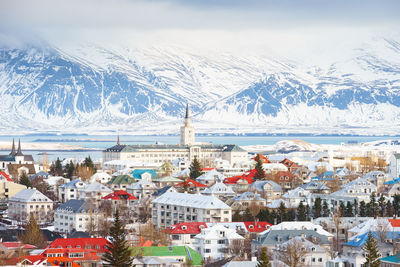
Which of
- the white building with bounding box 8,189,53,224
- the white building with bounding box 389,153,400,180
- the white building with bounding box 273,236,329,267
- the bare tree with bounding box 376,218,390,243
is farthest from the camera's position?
the white building with bounding box 389,153,400,180

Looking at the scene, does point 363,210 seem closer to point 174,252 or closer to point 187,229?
point 187,229

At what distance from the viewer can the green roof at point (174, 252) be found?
58.0 metres

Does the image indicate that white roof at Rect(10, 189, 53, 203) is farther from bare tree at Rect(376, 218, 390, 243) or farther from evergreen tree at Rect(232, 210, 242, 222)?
bare tree at Rect(376, 218, 390, 243)

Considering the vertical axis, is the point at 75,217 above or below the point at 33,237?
above

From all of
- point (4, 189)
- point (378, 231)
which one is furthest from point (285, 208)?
point (4, 189)

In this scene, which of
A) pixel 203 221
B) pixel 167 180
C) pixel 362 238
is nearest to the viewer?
pixel 362 238

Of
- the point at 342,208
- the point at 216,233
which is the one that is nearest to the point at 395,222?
the point at 216,233

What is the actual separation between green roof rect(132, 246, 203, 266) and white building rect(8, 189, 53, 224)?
1265 inches

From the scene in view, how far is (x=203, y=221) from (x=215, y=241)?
50.1 ft

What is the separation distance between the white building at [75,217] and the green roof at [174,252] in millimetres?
17545

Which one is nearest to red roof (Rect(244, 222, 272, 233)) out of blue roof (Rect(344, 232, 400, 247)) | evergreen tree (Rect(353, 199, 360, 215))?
blue roof (Rect(344, 232, 400, 247))

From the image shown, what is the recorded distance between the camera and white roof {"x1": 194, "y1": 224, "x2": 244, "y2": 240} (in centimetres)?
6538

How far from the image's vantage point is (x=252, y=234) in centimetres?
6994

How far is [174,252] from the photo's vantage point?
5916cm
